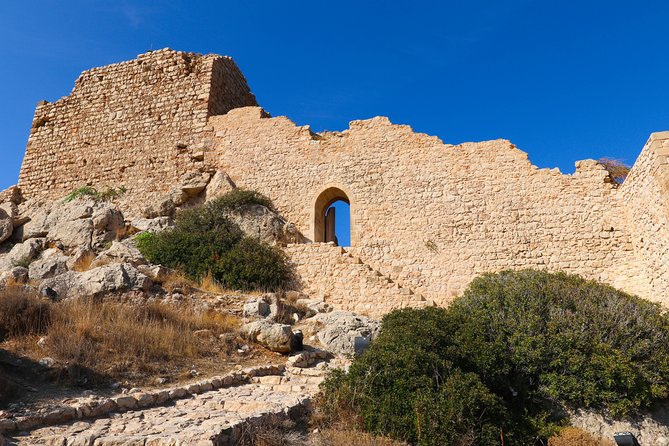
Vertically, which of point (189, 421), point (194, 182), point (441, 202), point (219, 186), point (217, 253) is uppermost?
point (194, 182)

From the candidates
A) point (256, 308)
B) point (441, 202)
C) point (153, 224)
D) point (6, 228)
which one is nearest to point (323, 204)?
point (441, 202)

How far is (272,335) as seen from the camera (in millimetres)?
8094

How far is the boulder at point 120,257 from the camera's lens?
35.9 ft

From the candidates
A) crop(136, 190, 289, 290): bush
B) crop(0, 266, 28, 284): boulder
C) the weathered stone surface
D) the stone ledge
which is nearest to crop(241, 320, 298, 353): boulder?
the stone ledge

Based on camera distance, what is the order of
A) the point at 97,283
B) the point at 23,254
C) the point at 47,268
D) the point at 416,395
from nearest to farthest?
the point at 416,395 < the point at 97,283 < the point at 47,268 < the point at 23,254

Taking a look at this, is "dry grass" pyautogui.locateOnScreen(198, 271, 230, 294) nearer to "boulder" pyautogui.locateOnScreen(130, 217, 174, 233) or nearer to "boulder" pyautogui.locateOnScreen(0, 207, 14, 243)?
"boulder" pyautogui.locateOnScreen(130, 217, 174, 233)

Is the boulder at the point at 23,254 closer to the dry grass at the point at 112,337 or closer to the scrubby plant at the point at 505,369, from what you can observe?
the dry grass at the point at 112,337

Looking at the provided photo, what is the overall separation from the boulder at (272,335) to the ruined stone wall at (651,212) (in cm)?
694

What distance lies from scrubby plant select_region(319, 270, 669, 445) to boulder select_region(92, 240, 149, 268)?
6271mm

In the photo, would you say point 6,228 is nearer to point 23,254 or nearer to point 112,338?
point 23,254

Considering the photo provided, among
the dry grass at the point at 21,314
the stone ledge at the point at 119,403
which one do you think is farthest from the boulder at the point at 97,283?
the stone ledge at the point at 119,403

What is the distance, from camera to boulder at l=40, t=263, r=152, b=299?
8.50 meters

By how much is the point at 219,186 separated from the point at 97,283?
649 cm

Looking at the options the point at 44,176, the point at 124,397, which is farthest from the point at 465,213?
the point at 44,176
